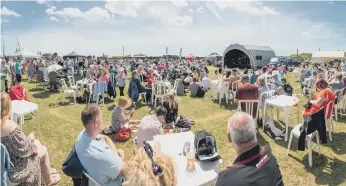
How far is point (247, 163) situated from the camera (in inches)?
79.1

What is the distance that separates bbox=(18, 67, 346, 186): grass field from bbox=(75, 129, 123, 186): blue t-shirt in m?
1.88

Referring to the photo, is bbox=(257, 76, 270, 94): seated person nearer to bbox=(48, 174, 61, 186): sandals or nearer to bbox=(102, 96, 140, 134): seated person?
bbox=(102, 96, 140, 134): seated person

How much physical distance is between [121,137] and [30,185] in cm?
300

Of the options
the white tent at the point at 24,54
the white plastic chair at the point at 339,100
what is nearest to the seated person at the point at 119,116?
the white plastic chair at the point at 339,100

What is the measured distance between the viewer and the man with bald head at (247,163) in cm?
195

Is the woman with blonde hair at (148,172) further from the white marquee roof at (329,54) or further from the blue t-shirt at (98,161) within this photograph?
the white marquee roof at (329,54)

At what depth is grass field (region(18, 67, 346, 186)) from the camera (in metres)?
4.58

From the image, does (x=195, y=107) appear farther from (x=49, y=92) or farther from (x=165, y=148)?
(x=49, y=92)

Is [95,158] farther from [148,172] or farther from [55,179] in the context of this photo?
[55,179]

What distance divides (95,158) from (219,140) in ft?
13.4

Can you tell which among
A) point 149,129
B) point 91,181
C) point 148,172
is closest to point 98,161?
point 91,181

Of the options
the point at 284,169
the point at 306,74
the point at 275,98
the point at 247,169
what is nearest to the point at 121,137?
the point at 284,169

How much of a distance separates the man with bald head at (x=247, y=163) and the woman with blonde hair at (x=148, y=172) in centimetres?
43

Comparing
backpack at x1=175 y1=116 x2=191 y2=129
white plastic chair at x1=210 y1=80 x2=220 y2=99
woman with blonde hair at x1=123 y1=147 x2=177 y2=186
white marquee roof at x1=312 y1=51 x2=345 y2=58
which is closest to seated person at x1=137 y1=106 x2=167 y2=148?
woman with blonde hair at x1=123 y1=147 x2=177 y2=186
